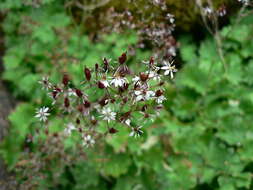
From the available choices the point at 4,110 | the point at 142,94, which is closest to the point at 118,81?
the point at 142,94

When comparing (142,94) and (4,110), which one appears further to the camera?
(4,110)

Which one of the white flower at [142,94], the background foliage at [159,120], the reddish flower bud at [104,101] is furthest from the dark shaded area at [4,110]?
the white flower at [142,94]

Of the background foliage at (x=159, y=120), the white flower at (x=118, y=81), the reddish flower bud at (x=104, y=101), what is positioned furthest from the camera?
the background foliage at (x=159, y=120)

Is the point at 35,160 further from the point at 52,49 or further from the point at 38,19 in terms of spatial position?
the point at 38,19

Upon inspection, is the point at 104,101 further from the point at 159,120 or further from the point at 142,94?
the point at 159,120

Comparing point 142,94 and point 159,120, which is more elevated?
point 142,94

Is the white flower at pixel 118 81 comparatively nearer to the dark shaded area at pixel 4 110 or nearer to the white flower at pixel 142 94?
the white flower at pixel 142 94

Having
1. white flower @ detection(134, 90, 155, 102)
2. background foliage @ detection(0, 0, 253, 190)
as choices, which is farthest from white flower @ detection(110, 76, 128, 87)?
background foliage @ detection(0, 0, 253, 190)

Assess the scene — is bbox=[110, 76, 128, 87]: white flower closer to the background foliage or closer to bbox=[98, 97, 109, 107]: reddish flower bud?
bbox=[98, 97, 109, 107]: reddish flower bud
